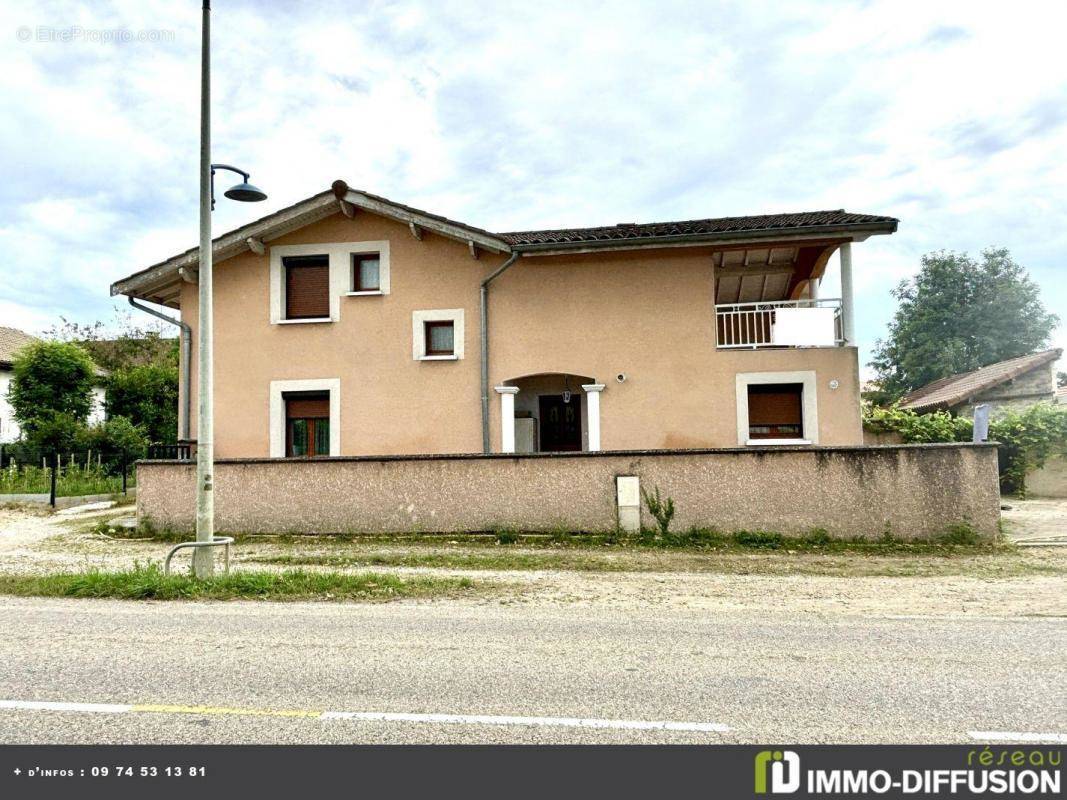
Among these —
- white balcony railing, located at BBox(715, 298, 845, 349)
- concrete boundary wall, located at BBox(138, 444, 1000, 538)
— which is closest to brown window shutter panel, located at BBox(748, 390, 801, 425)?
white balcony railing, located at BBox(715, 298, 845, 349)

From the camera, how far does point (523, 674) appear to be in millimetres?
4504

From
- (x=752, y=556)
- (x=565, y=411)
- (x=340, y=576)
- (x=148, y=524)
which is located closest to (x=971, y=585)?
(x=752, y=556)

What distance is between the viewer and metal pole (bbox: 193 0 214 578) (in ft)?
26.4

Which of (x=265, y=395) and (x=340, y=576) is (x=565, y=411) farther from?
(x=340, y=576)

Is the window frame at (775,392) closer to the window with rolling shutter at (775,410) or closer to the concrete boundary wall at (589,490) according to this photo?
the window with rolling shutter at (775,410)

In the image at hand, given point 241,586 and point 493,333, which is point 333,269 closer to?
point 493,333

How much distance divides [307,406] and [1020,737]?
14.3m

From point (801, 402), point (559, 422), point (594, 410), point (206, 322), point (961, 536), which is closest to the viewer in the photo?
point (206, 322)

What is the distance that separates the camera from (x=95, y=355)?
117 feet

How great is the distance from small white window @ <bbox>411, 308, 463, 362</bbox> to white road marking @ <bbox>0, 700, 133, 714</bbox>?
11183mm

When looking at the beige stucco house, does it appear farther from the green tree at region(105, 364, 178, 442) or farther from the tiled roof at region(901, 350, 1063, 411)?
the green tree at region(105, 364, 178, 442)

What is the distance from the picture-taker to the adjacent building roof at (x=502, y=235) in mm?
13266

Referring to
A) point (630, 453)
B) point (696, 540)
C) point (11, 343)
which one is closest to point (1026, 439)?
point (696, 540)

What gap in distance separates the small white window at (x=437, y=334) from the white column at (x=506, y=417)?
1.31m
